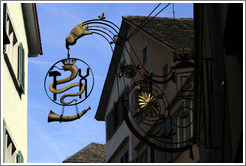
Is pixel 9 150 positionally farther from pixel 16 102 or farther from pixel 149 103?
pixel 149 103

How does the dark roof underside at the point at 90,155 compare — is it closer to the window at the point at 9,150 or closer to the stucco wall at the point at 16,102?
the stucco wall at the point at 16,102

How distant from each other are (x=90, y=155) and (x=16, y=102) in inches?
935

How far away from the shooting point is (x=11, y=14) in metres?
19.2

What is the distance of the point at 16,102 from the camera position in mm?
19906

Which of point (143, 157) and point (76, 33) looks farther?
point (143, 157)

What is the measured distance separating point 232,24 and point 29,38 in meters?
15.1

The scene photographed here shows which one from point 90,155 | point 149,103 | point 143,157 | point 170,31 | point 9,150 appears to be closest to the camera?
point 149,103

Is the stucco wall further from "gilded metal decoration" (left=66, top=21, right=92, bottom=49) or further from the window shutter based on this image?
"gilded metal decoration" (left=66, top=21, right=92, bottom=49)

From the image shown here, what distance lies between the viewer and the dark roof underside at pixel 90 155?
42.9 metres

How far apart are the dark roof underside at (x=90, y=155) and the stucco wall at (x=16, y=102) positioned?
2026 centimetres

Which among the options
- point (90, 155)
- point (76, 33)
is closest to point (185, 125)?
point (76, 33)

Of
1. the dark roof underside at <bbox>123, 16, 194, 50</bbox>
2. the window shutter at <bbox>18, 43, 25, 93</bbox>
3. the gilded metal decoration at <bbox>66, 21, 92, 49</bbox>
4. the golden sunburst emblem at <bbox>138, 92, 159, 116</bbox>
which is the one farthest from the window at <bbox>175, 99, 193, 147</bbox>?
the gilded metal decoration at <bbox>66, 21, 92, 49</bbox>

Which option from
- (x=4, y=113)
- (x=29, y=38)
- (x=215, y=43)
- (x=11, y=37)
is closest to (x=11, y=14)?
(x=11, y=37)

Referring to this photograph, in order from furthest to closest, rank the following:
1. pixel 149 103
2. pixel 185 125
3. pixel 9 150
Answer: pixel 185 125
pixel 9 150
pixel 149 103
